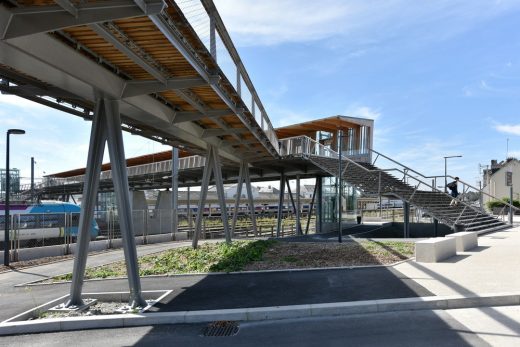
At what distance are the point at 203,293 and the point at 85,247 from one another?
2.46 metres

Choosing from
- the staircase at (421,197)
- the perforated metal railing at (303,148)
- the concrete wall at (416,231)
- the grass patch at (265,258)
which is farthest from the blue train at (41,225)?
the concrete wall at (416,231)

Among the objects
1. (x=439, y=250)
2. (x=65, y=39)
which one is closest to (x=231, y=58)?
(x=65, y=39)

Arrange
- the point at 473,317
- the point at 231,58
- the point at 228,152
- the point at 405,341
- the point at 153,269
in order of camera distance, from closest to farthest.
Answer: the point at 405,341 < the point at 473,317 < the point at 231,58 < the point at 153,269 < the point at 228,152

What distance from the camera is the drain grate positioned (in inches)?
262

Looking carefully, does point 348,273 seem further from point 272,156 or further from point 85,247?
point 272,156

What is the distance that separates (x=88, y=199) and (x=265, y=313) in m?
3.91

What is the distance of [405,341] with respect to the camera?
5941mm

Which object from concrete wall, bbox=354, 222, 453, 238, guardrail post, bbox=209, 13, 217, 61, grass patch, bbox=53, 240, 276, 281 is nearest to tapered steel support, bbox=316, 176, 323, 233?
concrete wall, bbox=354, 222, 453, 238

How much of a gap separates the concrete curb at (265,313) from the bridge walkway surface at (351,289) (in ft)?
0.06

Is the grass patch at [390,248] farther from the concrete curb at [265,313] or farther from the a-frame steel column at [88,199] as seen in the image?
the a-frame steel column at [88,199]

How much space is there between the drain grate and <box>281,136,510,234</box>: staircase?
44.9 feet

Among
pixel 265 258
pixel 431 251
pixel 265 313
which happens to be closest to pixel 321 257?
pixel 265 258

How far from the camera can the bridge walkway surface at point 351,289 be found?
7551mm

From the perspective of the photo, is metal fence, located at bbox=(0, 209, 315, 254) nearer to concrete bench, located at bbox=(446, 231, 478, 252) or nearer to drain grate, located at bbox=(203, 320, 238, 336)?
drain grate, located at bbox=(203, 320, 238, 336)
